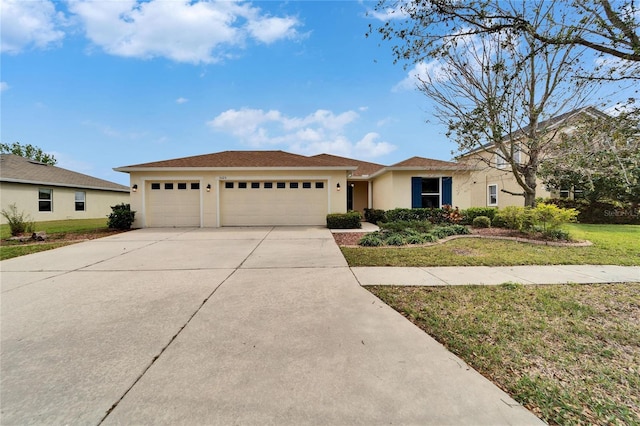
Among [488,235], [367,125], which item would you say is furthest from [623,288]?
[367,125]

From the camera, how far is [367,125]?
14359 mm

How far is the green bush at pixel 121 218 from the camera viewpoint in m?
12.8

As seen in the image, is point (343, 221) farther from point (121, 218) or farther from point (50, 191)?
point (50, 191)

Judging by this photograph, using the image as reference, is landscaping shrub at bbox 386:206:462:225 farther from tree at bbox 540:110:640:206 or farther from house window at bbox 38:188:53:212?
house window at bbox 38:188:53:212

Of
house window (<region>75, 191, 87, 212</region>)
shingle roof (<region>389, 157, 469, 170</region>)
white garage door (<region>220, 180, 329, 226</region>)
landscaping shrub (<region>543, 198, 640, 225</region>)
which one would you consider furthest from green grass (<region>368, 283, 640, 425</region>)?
house window (<region>75, 191, 87, 212</region>)

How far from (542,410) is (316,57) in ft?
38.4

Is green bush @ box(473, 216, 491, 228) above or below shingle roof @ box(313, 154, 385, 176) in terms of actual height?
below

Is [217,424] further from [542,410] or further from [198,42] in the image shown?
[198,42]

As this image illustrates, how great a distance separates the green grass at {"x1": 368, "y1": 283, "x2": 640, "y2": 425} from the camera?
197 cm

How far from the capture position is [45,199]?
662 inches

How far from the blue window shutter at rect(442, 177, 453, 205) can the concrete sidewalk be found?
29.0ft

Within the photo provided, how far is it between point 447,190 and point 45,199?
2328 cm

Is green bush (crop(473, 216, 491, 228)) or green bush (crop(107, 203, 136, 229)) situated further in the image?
green bush (crop(107, 203, 136, 229))

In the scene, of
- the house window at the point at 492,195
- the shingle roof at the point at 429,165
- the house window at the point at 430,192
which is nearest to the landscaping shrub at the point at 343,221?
the shingle roof at the point at 429,165
